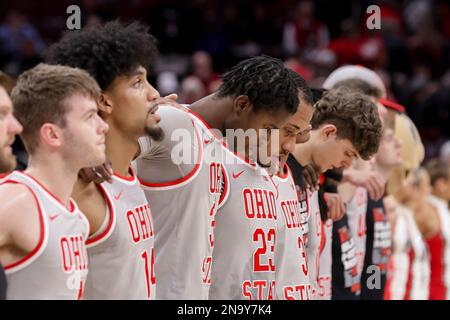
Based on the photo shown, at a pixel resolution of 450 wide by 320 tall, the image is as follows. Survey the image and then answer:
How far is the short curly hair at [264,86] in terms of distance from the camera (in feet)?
14.5

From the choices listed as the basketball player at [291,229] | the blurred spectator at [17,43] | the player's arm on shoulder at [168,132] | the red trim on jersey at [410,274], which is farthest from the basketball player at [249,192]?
the blurred spectator at [17,43]

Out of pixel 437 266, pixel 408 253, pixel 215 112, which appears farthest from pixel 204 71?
pixel 215 112

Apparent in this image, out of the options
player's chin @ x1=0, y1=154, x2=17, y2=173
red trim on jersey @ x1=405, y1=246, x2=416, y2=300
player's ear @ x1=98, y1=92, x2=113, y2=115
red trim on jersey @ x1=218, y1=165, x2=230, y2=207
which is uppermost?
player's ear @ x1=98, y1=92, x2=113, y2=115

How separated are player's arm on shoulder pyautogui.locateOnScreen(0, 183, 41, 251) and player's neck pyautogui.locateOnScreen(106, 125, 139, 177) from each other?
0.66m

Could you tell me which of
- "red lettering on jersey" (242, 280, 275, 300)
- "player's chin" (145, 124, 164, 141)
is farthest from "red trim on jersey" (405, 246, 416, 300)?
"player's chin" (145, 124, 164, 141)

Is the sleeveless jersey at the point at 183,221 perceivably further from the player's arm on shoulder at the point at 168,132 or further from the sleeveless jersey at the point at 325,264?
the sleeveless jersey at the point at 325,264

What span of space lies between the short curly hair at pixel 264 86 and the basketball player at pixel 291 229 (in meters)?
0.19

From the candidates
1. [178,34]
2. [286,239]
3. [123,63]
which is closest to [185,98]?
[178,34]

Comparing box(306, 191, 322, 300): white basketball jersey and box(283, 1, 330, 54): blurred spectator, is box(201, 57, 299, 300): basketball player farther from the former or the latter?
box(283, 1, 330, 54): blurred spectator

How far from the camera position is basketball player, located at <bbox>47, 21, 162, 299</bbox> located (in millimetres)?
3752

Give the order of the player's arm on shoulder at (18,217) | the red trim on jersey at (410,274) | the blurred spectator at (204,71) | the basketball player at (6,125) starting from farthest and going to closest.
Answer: the blurred spectator at (204,71), the red trim on jersey at (410,274), the basketball player at (6,125), the player's arm on shoulder at (18,217)

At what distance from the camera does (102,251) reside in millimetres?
3754

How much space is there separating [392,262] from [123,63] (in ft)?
16.9

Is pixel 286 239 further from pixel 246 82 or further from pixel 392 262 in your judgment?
pixel 392 262
